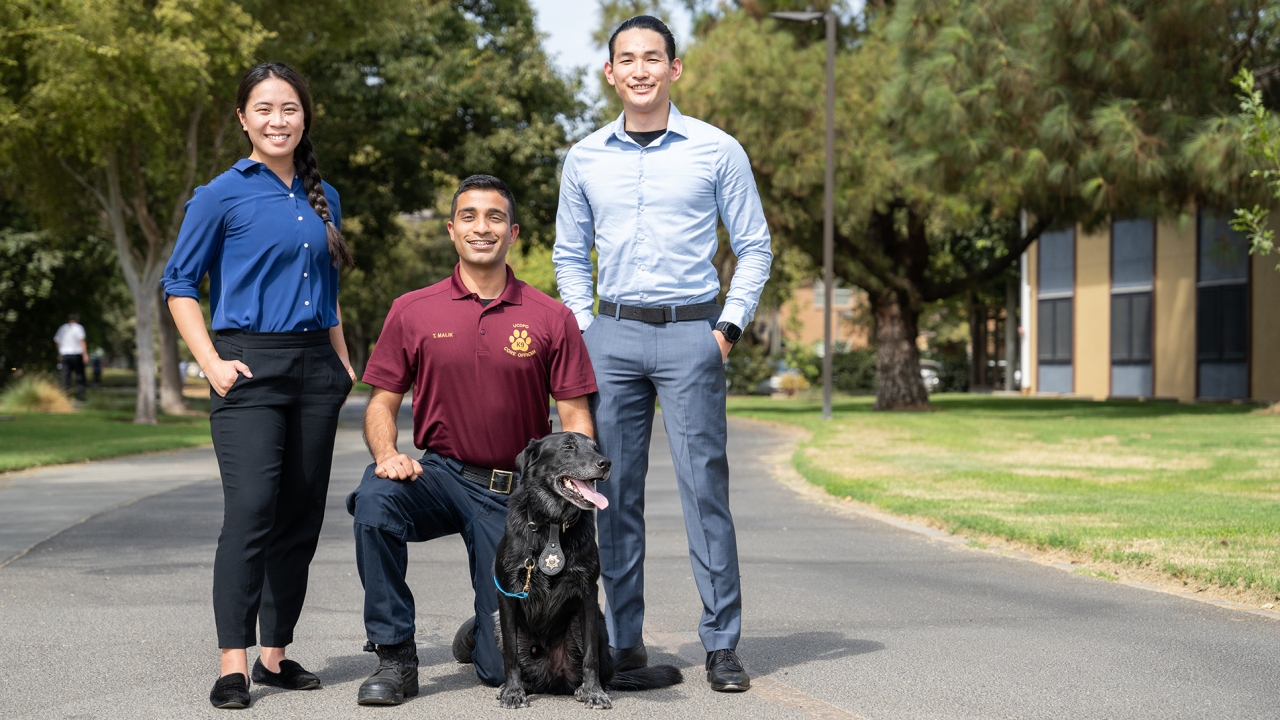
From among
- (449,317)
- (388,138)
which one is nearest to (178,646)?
(449,317)

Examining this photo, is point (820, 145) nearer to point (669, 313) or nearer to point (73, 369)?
point (73, 369)

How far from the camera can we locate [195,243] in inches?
182

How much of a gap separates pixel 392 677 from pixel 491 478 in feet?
2.55

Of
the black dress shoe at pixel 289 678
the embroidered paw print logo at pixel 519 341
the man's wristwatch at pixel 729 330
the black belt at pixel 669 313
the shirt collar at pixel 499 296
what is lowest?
the black dress shoe at pixel 289 678

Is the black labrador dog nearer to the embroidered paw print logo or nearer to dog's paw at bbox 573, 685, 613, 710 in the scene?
dog's paw at bbox 573, 685, 613, 710

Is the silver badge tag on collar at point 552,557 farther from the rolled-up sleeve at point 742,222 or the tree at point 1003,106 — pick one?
the tree at point 1003,106

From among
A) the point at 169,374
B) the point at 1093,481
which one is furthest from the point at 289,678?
the point at 169,374

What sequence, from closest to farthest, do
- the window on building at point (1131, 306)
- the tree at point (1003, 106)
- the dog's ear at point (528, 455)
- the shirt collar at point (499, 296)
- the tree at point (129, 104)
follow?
the dog's ear at point (528, 455) < the shirt collar at point (499, 296) < the tree at point (129, 104) < the tree at point (1003, 106) < the window on building at point (1131, 306)

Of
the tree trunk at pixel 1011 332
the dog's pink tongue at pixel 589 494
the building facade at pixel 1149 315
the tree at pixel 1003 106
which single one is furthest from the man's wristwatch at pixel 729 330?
the tree trunk at pixel 1011 332

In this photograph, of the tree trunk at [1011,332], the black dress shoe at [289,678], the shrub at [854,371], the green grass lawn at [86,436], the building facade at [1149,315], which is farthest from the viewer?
the tree trunk at [1011,332]

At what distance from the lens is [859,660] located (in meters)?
5.39

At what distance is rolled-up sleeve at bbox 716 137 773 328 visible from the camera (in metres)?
5.06

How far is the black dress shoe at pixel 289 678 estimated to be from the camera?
4.88 m

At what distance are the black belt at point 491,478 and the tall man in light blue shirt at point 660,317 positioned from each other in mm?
375
